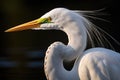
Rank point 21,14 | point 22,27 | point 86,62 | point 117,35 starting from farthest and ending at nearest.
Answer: point 21,14, point 117,35, point 22,27, point 86,62

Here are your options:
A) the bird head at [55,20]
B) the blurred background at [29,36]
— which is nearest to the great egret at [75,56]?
the bird head at [55,20]

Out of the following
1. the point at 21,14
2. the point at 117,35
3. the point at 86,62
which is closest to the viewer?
the point at 86,62

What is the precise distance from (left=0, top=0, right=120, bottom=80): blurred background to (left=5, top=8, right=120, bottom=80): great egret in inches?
60.6

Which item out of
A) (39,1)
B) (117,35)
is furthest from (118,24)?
(39,1)

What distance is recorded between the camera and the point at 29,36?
4.57 metres

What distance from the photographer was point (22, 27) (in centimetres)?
278

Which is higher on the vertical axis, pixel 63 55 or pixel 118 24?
pixel 63 55

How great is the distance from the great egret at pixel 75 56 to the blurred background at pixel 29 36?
1538mm

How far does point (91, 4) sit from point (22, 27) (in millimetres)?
1543

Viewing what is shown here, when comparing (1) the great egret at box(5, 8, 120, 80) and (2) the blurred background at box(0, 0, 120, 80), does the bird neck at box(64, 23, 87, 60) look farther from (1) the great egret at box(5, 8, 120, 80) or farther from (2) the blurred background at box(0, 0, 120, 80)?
(2) the blurred background at box(0, 0, 120, 80)

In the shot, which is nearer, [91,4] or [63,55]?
[63,55]

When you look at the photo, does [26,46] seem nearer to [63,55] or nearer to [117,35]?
[117,35]

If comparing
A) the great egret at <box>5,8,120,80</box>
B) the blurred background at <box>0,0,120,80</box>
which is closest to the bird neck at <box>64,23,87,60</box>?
the great egret at <box>5,8,120,80</box>

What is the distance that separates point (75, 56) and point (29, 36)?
6.37ft
